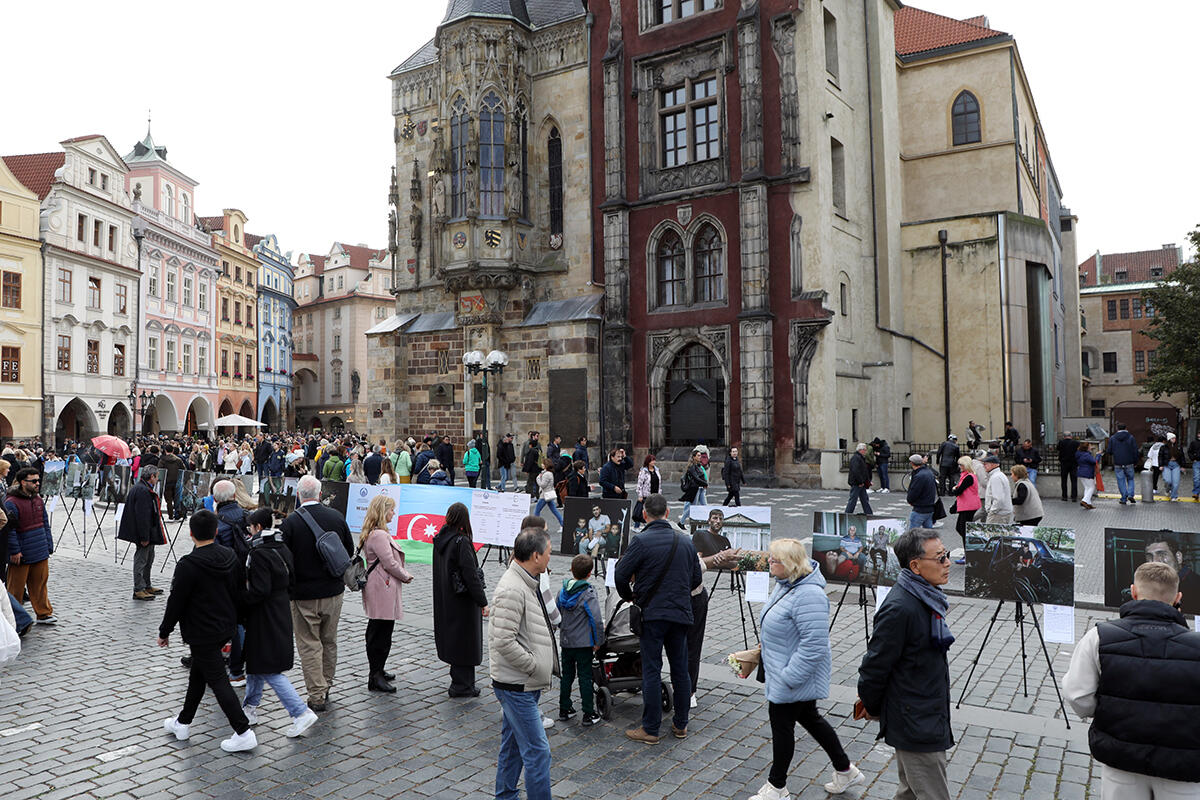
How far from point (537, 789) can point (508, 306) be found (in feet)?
86.9

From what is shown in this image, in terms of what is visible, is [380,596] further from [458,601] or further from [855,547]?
[855,547]

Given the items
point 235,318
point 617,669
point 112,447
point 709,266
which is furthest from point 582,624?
point 235,318

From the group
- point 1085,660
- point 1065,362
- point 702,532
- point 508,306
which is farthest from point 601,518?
point 1065,362

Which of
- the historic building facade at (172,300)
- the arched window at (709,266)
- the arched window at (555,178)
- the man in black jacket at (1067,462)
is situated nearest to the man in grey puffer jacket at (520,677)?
the man in black jacket at (1067,462)

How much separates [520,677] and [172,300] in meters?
54.5

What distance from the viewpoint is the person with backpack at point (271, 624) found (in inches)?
253

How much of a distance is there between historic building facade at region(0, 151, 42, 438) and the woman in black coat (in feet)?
135

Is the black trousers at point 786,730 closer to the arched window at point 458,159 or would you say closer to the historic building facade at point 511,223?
the historic building facade at point 511,223

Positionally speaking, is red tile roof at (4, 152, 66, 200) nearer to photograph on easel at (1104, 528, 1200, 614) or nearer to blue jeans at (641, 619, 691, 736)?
blue jeans at (641, 619, 691, 736)

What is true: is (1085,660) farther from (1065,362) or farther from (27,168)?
(27,168)

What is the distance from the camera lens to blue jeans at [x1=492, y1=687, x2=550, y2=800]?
4.88 metres

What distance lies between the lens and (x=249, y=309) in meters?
62.2

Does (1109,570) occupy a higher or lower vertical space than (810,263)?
lower

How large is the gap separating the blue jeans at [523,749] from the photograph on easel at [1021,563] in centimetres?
470
